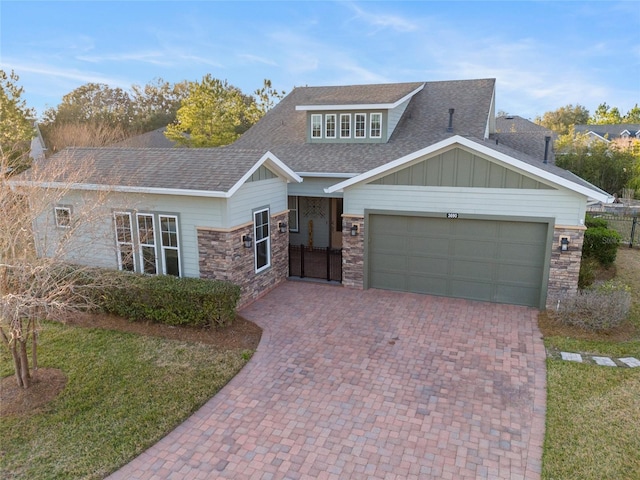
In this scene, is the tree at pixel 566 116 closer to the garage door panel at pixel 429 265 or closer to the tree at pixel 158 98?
the tree at pixel 158 98

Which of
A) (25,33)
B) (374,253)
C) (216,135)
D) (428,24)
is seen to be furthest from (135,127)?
(374,253)

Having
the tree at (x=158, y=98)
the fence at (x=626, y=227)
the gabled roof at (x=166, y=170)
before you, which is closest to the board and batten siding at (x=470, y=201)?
the gabled roof at (x=166, y=170)

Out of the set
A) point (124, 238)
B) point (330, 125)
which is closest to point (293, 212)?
point (330, 125)

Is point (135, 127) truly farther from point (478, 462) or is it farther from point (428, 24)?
point (478, 462)

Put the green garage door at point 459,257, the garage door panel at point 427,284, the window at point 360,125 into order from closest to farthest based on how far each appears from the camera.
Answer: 1. the green garage door at point 459,257
2. the garage door panel at point 427,284
3. the window at point 360,125

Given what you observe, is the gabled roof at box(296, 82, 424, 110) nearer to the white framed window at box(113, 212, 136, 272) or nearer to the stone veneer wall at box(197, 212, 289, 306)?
the stone veneer wall at box(197, 212, 289, 306)

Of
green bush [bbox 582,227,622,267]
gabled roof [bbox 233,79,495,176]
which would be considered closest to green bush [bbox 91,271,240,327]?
gabled roof [bbox 233,79,495,176]
